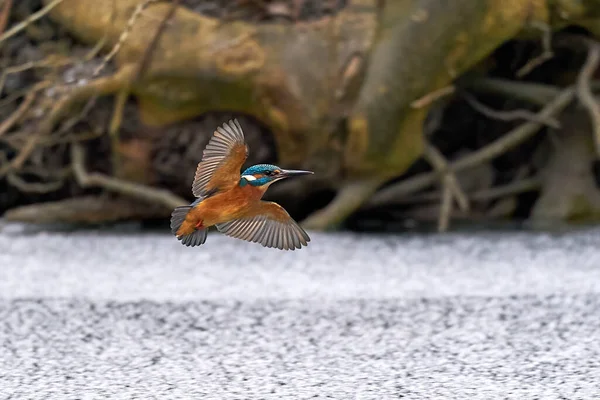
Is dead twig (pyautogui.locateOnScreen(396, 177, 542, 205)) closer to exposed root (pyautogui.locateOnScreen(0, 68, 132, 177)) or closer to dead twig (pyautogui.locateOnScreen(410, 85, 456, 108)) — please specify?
dead twig (pyautogui.locateOnScreen(410, 85, 456, 108))

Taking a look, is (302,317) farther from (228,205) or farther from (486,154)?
(228,205)

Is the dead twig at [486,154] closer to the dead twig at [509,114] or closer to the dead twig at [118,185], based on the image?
the dead twig at [509,114]

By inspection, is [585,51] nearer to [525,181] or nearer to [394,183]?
[525,181]

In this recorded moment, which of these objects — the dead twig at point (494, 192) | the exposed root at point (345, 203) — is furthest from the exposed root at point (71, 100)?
the dead twig at point (494, 192)

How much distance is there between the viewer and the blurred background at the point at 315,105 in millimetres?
7477

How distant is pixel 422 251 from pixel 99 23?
101 inches

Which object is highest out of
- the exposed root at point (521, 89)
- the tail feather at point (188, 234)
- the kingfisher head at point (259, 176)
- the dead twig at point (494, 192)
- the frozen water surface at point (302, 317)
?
the exposed root at point (521, 89)

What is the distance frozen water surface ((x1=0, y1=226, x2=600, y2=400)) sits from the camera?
4398mm

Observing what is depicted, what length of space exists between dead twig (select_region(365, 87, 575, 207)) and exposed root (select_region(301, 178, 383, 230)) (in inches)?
21.2

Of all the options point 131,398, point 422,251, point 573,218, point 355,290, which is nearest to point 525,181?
point 573,218

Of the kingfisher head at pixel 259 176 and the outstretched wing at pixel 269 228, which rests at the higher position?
the kingfisher head at pixel 259 176

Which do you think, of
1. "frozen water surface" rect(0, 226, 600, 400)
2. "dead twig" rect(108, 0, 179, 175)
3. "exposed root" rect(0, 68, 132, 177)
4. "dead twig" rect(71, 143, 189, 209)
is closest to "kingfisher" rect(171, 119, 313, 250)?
"frozen water surface" rect(0, 226, 600, 400)

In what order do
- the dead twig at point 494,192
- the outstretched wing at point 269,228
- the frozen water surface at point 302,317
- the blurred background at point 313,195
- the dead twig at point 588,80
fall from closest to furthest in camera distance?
the outstretched wing at point 269,228
the frozen water surface at point 302,317
the blurred background at point 313,195
the dead twig at point 588,80
the dead twig at point 494,192

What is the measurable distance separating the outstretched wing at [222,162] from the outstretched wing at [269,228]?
120mm
